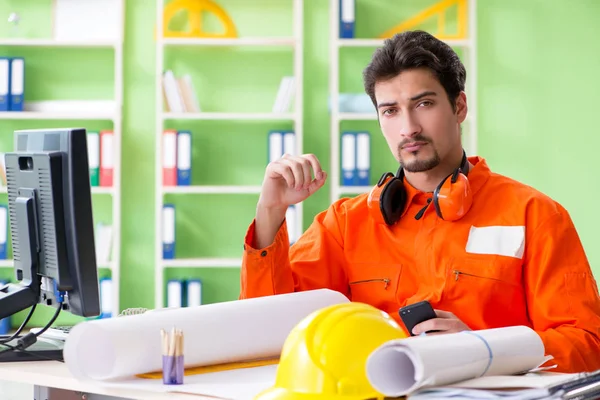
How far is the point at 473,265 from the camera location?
1874mm

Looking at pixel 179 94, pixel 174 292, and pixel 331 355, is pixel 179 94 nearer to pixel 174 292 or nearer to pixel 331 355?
pixel 174 292

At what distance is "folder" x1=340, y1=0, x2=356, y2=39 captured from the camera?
443 centimetres

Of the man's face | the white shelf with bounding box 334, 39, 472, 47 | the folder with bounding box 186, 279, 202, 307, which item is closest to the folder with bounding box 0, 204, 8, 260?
the folder with bounding box 186, 279, 202, 307

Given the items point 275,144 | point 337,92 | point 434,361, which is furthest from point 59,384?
point 337,92

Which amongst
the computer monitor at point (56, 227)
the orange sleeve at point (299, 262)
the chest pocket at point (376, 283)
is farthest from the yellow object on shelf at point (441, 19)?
the computer monitor at point (56, 227)

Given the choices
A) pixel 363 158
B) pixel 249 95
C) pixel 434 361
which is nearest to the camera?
pixel 434 361

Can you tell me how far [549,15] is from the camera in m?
4.67

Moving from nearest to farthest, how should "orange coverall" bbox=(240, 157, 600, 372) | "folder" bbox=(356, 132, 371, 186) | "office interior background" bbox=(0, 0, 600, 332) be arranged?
"orange coverall" bbox=(240, 157, 600, 372) < "folder" bbox=(356, 132, 371, 186) < "office interior background" bbox=(0, 0, 600, 332)

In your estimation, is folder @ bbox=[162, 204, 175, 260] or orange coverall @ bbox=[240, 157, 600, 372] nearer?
orange coverall @ bbox=[240, 157, 600, 372]

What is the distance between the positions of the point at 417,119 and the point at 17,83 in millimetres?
3131

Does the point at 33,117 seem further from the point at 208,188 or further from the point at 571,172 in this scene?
the point at 571,172

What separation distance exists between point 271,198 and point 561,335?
2.29ft

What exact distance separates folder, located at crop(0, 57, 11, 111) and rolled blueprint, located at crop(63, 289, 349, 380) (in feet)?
11.1

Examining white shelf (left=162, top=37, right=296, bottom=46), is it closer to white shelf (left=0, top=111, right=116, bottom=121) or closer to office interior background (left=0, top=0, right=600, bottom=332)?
office interior background (left=0, top=0, right=600, bottom=332)
